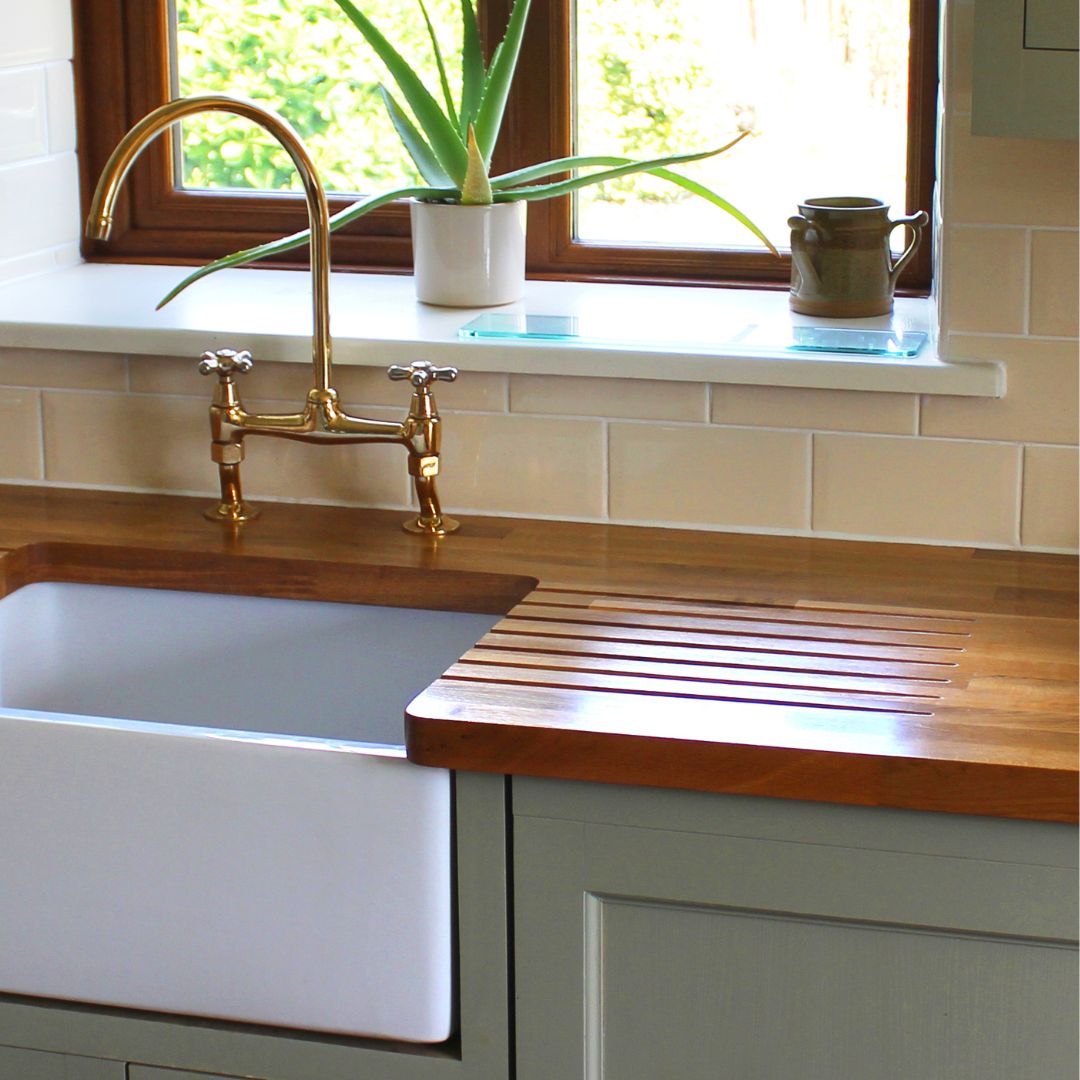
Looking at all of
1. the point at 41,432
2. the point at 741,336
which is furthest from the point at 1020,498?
the point at 41,432

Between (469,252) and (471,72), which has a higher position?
(471,72)

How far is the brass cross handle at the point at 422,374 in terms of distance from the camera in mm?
1730

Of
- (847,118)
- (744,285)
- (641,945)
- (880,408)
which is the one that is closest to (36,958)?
(641,945)

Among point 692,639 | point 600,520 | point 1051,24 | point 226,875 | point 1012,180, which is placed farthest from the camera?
point 600,520

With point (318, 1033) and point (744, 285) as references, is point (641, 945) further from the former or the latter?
point (744, 285)

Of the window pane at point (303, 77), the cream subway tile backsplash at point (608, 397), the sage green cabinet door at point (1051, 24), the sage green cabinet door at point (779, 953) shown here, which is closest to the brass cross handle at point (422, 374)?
the cream subway tile backsplash at point (608, 397)

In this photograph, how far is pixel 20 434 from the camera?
1.99m

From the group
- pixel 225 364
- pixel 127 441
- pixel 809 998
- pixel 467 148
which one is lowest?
pixel 809 998

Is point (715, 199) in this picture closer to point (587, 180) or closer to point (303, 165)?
point (587, 180)

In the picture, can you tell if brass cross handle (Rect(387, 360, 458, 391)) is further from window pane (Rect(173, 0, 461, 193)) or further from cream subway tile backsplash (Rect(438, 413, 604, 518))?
window pane (Rect(173, 0, 461, 193))

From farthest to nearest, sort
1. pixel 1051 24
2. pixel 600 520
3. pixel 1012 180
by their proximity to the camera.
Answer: pixel 600 520
pixel 1012 180
pixel 1051 24

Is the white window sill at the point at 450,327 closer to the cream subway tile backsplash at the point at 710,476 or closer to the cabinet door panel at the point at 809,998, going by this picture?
the cream subway tile backsplash at the point at 710,476

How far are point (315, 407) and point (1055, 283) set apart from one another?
75 centimetres

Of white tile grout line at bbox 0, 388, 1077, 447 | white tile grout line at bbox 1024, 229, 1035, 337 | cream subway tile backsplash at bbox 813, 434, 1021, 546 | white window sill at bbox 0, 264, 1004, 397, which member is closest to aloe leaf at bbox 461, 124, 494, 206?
white window sill at bbox 0, 264, 1004, 397
